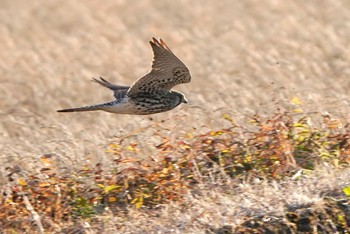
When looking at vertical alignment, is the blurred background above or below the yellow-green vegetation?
above

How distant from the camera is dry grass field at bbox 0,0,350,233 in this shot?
6.07 meters

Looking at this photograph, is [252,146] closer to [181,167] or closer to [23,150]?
[181,167]

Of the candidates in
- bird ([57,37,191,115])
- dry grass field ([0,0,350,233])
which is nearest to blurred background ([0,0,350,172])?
dry grass field ([0,0,350,233])

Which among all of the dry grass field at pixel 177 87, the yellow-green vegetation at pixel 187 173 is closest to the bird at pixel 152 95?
the dry grass field at pixel 177 87

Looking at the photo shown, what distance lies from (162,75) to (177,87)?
3.25 metres

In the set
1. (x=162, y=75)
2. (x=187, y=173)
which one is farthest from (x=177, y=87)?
(x=187, y=173)

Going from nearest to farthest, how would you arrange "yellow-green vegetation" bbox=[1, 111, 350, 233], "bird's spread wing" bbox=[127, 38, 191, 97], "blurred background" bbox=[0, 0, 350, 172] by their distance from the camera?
"yellow-green vegetation" bbox=[1, 111, 350, 233], "bird's spread wing" bbox=[127, 38, 191, 97], "blurred background" bbox=[0, 0, 350, 172]

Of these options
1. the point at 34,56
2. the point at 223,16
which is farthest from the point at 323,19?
the point at 34,56

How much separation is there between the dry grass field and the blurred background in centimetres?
2

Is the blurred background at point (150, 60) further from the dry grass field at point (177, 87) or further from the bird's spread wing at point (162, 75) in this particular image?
the bird's spread wing at point (162, 75)

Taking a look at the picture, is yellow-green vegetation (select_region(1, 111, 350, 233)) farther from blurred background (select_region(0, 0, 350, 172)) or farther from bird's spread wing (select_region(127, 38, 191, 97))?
bird's spread wing (select_region(127, 38, 191, 97))

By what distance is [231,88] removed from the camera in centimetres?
879

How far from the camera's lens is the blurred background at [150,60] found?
7.30 metres

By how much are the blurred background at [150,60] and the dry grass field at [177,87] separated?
19 mm
